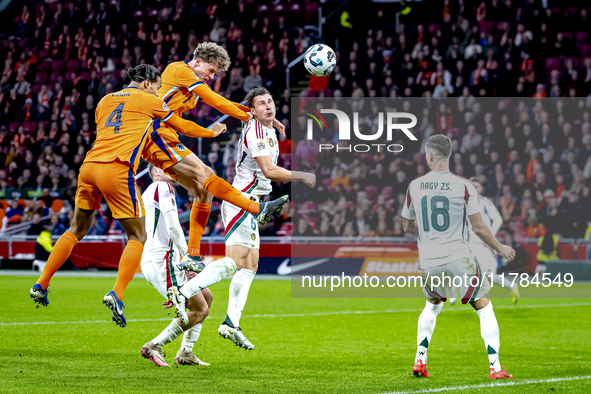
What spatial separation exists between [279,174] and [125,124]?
1.46 m

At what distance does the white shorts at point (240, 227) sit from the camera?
6.95m

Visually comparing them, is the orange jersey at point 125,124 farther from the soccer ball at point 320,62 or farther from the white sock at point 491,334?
the white sock at point 491,334

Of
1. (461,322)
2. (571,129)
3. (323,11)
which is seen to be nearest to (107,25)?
(323,11)

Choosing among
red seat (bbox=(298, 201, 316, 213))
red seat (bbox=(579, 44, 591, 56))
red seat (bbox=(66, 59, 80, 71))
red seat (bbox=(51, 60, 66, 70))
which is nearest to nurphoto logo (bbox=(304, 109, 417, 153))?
red seat (bbox=(298, 201, 316, 213))

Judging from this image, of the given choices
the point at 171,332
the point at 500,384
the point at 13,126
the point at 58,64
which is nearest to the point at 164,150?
the point at 171,332

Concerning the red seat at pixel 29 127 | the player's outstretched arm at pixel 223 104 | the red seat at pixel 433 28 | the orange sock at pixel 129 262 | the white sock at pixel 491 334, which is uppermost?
the red seat at pixel 433 28

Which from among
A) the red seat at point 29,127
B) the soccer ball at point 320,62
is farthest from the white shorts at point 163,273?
the red seat at point 29,127

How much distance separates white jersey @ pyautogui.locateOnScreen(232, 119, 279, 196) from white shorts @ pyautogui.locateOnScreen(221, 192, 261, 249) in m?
0.26

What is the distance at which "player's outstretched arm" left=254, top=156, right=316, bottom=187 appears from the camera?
665 cm

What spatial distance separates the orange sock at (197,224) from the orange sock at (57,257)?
4.05 ft

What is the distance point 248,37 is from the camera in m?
21.6

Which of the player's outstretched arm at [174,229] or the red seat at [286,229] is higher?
the player's outstretched arm at [174,229]

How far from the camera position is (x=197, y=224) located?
7.60 metres

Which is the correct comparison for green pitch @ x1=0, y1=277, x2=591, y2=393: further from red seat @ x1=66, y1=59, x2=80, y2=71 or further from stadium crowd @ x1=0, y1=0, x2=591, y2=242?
red seat @ x1=66, y1=59, x2=80, y2=71
